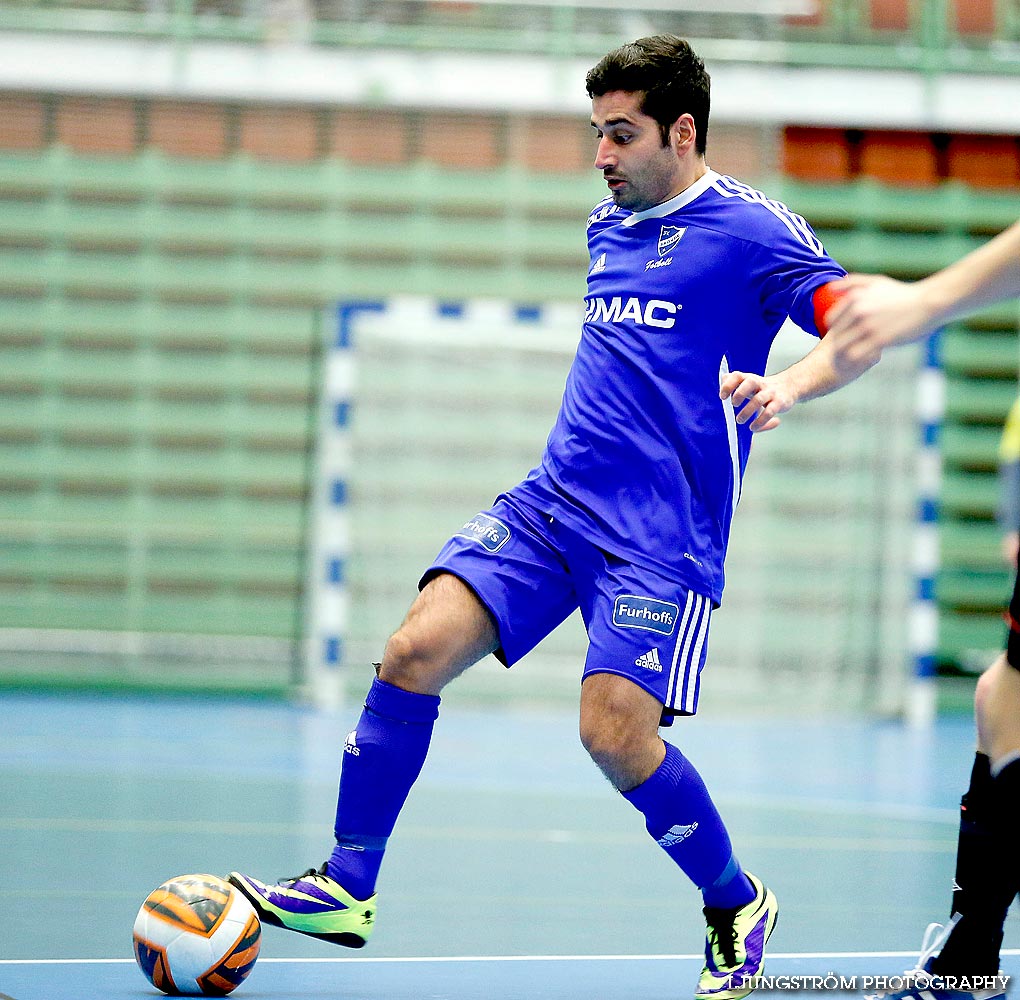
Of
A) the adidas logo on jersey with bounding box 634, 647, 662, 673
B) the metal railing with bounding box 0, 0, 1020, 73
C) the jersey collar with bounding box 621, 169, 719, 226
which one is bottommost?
the adidas logo on jersey with bounding box 634, 647, 662, 673

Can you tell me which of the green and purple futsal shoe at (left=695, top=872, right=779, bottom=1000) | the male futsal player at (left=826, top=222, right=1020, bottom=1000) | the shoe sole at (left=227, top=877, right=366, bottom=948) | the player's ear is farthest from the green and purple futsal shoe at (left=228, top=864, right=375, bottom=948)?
the player's ear

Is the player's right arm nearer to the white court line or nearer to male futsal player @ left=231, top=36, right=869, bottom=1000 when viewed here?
male futsal player @ left=231, top=36, right=869, bottom=1000

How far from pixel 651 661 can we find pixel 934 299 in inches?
47.8

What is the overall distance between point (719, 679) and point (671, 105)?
6.80 metres

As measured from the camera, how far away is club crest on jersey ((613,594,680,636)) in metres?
3.19

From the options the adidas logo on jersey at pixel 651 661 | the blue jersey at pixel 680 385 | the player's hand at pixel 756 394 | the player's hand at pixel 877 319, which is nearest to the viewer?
the player's hand at pixel 877 319

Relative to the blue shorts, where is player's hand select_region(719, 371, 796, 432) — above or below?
above

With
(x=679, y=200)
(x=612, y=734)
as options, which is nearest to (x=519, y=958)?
(x=612, y=734)

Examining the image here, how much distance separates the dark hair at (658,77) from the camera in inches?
132

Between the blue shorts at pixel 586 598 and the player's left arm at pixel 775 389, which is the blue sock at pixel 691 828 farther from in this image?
the player's left arm at pixel 775 389

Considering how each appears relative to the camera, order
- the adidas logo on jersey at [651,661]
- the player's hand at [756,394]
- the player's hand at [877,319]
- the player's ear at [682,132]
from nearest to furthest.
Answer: the player's hand at [877,319], the player's hand at [756,394], the adidas logo on jersey at [651,661], the player's ear at [682,132]

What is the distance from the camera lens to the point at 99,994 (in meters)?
3.03

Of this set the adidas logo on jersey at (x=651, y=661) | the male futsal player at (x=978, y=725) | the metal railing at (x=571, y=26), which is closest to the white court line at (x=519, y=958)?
the male futsal player at (x=978, y=725)

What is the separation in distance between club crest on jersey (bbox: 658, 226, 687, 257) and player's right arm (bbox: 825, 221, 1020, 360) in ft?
3.89
